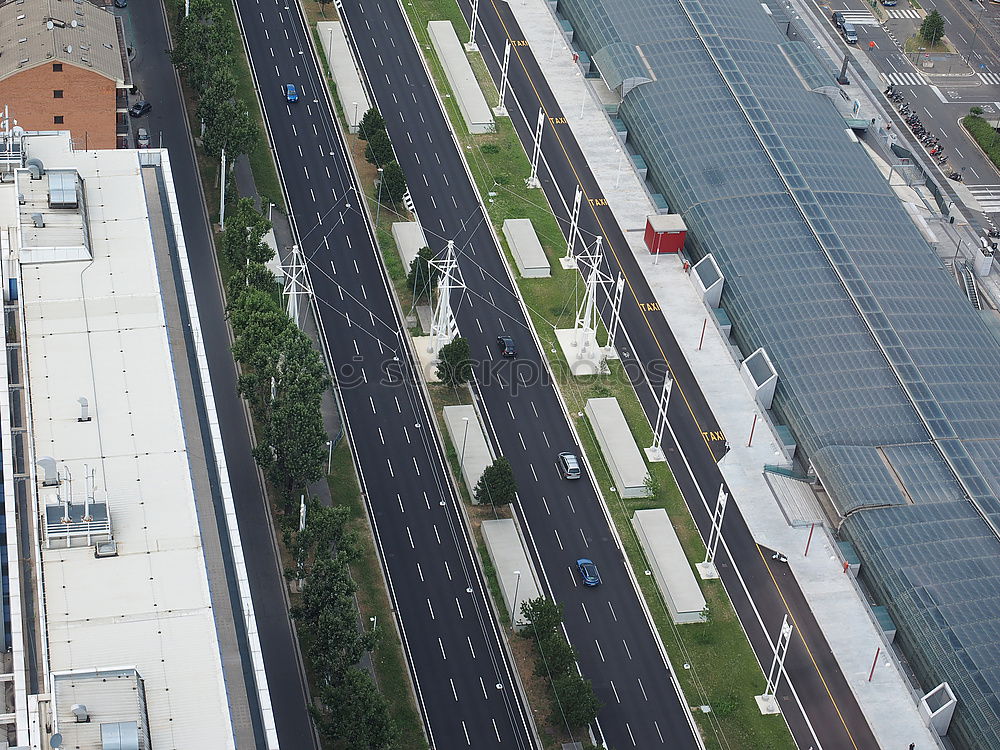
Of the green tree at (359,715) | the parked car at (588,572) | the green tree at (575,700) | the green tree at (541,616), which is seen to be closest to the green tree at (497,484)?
the parked car at (588,572)

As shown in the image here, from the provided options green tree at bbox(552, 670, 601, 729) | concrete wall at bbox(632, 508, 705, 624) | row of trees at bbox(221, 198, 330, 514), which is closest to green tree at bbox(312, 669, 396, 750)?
green tree at bbox(552, 670, 601, 729)

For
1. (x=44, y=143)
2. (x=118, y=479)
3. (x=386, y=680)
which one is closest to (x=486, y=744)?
(x=386, y=680)

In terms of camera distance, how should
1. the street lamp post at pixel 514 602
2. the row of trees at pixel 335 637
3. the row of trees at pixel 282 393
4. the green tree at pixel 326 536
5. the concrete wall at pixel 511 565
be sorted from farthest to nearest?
1. the row of trees at pixel 282 393
2. the concrete wall at pixel 511 565
3. the street lamp post at pixel 514 602
4. the green tree at pixel 326 536
5. the row of trees at pixel 335 637

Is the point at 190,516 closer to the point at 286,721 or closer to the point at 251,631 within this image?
the point at 251,631

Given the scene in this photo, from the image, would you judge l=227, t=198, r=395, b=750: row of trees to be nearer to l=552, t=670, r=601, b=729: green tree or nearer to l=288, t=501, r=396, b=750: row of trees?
l=288, t=501, r=396, b=750: row of trees

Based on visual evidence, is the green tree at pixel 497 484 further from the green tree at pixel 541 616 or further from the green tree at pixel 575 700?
the green tree at pixel 575 700
